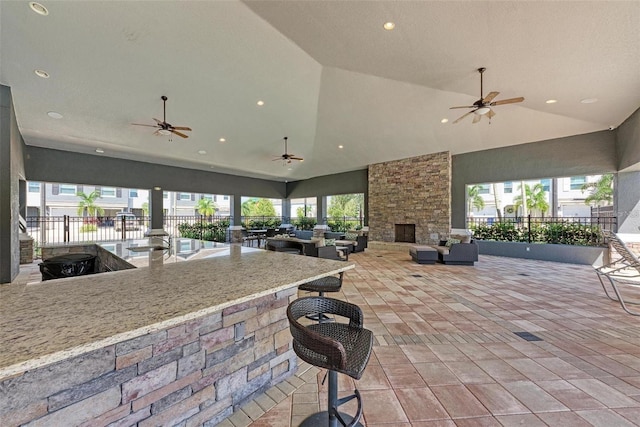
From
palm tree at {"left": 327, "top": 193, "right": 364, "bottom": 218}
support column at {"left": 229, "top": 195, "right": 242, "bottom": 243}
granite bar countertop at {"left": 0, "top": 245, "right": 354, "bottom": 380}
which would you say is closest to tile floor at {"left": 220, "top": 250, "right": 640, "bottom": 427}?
granite bar countertop at {"left": 0, "top": 245, "right": 354, "bottom": 380}

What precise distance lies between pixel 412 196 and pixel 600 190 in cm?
839

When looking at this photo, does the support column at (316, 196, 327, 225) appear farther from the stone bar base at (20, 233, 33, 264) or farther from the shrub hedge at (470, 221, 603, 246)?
the stone bar base at (20, 233, 33, 264)

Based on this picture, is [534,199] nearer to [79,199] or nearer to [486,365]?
[486,365]

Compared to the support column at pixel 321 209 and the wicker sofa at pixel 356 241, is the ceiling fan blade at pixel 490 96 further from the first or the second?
the support column at pixel 321 209

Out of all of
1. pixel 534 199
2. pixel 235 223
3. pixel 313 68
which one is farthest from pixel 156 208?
pixel 534 199

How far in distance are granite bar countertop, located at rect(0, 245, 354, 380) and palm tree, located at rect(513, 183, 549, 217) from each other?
1272 cm

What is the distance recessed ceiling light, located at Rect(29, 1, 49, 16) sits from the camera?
3152 millimetres

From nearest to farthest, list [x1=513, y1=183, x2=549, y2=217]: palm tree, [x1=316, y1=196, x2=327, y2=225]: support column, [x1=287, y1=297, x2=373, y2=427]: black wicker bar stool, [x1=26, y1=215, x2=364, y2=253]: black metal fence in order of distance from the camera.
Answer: [x1=287, y1=297, x2=373, y2=427]: black wicker bar stool → [x1=26, y1=215, x2=364, y2=253]: black metal fence → [x1=513, y1=183, x2=549, y2=217]: palm tree → [x1=316, y1=196, x2=327, y2=225]: support column

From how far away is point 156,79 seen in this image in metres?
4.86

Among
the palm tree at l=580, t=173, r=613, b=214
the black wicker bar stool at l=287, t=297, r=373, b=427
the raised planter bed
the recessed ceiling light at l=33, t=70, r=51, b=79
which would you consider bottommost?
the raised planter bed

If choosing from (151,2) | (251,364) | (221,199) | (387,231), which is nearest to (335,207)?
(387,231)

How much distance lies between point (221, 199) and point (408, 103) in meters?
16.6

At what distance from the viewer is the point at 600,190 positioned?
34.8ft

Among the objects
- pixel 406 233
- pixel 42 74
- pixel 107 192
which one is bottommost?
pixel 406 233
